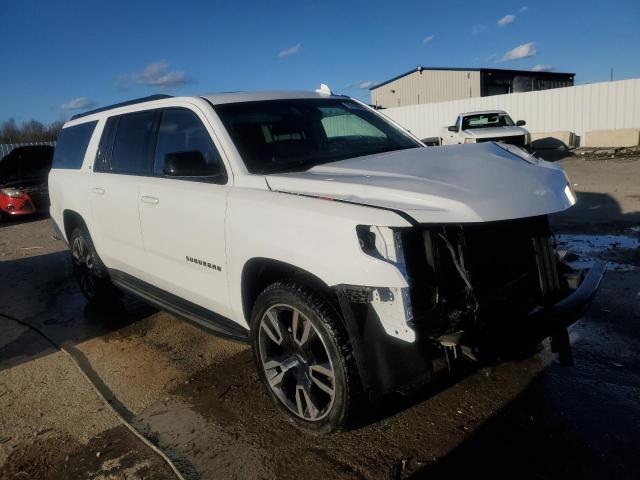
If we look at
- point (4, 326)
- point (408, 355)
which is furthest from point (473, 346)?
point (4, 326)

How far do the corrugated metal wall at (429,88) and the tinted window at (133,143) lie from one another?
33701 millimetres

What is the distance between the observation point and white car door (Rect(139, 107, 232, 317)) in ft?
10.6

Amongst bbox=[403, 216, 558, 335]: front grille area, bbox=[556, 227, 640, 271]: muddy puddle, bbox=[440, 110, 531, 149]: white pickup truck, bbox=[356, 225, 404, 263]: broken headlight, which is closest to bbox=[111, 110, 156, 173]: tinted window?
bbox=[356, 225, 404, 263]: broken headlight

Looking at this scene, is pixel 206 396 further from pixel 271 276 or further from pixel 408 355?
pixel 408 355

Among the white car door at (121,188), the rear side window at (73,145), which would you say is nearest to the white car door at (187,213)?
the white car door at (121,188)

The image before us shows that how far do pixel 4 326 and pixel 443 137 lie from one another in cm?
1433

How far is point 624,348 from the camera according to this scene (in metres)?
3.59

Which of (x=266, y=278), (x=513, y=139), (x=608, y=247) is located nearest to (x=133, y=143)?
(x=266, y=278)

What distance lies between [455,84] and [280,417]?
36289 mm

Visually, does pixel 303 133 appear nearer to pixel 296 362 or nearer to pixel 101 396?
pixel 296 362

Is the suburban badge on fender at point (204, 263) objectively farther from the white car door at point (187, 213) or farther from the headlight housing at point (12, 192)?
the headlight housing at point (12, 192)

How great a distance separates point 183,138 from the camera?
12.3 feet

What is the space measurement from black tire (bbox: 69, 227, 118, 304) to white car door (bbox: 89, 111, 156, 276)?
0.20 m

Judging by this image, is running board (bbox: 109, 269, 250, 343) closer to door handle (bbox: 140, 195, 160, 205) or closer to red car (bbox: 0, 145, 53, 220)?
door handle (bbox: 140, 195, 160, 205)
